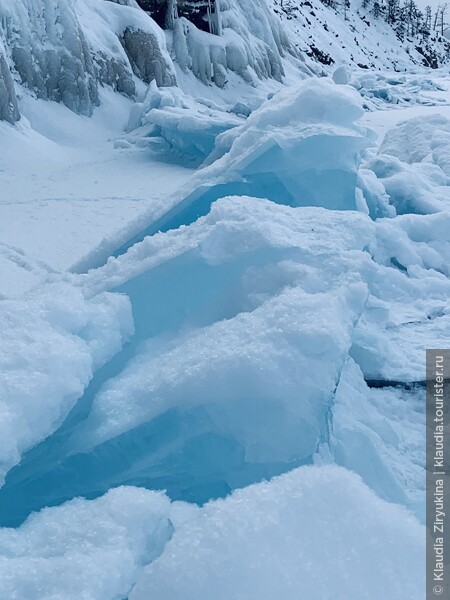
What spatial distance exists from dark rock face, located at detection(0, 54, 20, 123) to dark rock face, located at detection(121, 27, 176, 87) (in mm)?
4305

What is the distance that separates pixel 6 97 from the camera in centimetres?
973

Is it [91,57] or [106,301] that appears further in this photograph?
Result: [91,57]

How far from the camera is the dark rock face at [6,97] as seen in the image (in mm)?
9695

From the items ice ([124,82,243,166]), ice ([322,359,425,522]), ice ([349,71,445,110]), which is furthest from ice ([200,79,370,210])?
ice ([349,71,445,110])

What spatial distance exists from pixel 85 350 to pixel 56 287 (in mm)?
562

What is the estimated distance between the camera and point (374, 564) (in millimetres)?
1532

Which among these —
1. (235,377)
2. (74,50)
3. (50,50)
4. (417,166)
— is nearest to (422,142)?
(417,166)

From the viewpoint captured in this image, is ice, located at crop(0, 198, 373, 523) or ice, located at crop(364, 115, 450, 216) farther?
ice, located at crop(364, 115, 450, 216)

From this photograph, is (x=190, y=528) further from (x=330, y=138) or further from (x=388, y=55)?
(x=388, y=55)

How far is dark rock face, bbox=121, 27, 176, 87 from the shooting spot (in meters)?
13.5

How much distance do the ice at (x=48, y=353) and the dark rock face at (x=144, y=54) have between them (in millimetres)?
11964

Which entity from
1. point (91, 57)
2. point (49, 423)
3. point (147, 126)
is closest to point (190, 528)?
point (49, 423)

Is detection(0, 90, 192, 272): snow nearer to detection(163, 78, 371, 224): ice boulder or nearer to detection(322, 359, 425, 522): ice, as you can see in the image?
detection(163, 78, 371, 224): ice boulder

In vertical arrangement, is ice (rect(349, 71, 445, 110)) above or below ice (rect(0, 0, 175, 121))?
below
